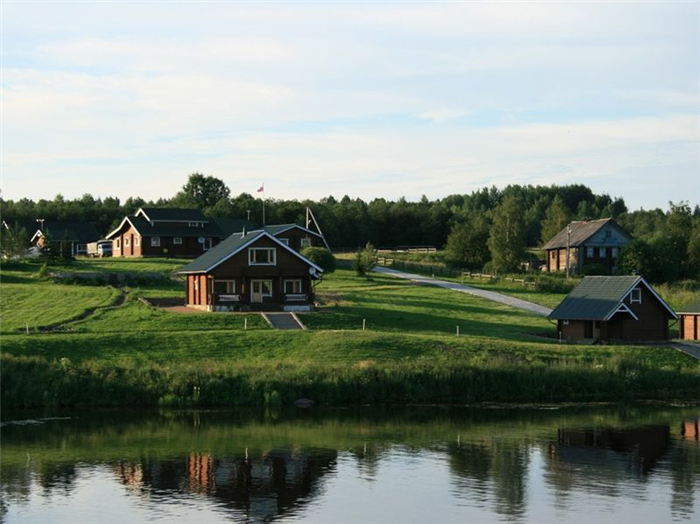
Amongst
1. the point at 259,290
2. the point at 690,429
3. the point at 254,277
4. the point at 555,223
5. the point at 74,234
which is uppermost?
the point at 555,223

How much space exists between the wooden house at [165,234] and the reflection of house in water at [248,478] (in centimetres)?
6386

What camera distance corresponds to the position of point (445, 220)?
142500mm

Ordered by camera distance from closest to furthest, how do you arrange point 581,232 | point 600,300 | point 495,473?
point 495,473 → point 600,300 → point 581,232

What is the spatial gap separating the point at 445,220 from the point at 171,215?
163ft

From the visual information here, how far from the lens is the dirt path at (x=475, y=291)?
7544cm

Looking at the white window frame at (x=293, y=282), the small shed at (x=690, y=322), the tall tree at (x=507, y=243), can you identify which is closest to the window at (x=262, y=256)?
the white window frame at (x=293, y=282)

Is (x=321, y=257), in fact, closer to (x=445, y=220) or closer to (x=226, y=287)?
(x=226, y=287)

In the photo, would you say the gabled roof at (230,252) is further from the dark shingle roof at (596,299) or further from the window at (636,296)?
the window at (636,296)

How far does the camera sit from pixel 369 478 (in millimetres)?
34219

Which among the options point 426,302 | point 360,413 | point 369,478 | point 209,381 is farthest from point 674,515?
point 426,302

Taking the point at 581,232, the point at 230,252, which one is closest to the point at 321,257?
the point at 230,252

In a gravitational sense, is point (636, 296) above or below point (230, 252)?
below

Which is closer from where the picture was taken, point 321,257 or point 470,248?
point 321,257

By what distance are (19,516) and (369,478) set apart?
1103 cm
